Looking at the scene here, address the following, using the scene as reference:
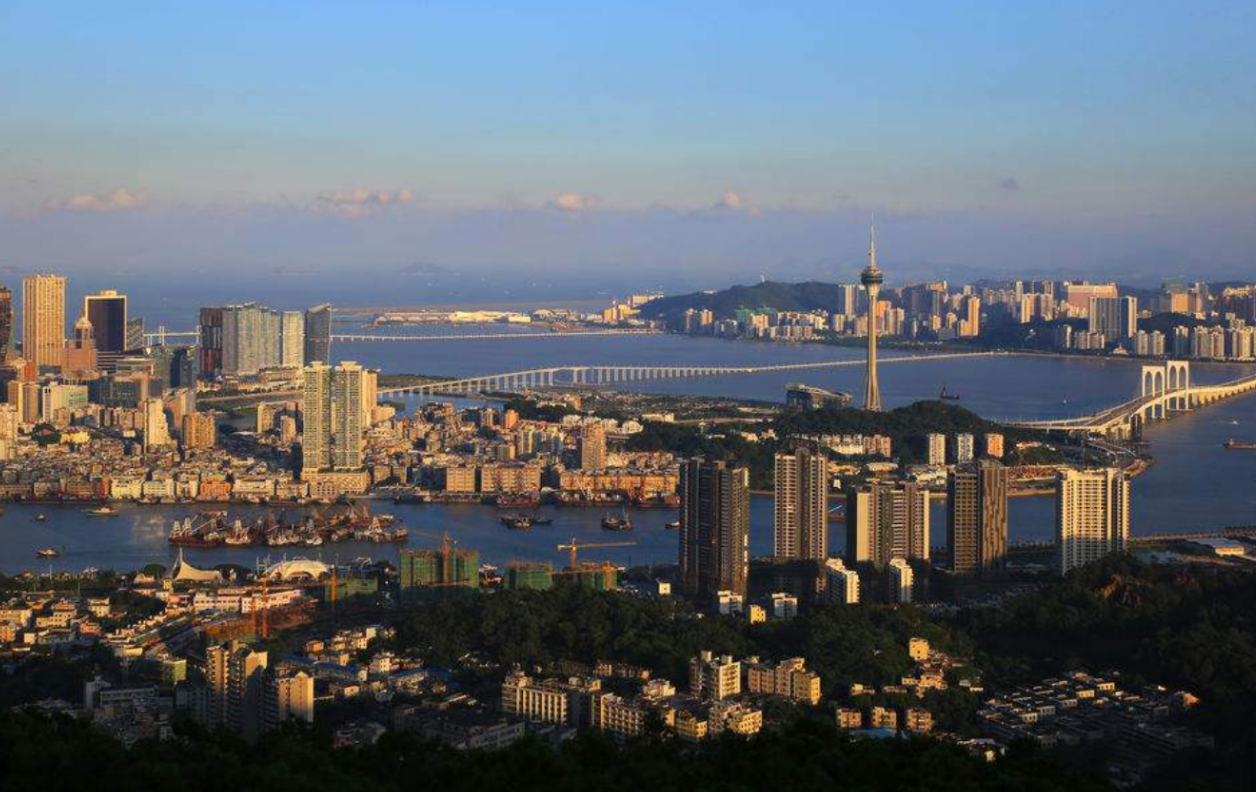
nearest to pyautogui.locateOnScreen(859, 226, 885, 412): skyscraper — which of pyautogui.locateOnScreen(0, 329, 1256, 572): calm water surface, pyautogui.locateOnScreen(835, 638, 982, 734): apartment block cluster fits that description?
pyautogui.locateOnScreen(0, 329, 1256, 572): calm water surface

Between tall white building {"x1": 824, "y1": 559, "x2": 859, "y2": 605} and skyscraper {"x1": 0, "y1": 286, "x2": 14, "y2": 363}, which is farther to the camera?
skyscraper {"x1": 0, "y1": 286, "x2": 14, "y2": 363}

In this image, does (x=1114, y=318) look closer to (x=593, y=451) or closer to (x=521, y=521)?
(x=593, y=451)

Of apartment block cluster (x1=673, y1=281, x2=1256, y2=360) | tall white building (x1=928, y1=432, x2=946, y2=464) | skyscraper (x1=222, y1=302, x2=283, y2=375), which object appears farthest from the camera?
apartment block cluster (x1=673, y1=281, x2=1256, y2=360)

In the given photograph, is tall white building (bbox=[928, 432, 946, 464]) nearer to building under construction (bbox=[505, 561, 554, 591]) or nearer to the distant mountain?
building under construction (bbox=[505, 561, 554, 591])

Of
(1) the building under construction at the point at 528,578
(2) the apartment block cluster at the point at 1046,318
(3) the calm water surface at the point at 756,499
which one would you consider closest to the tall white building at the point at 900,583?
(3) the calm water surface at the point at 756,499

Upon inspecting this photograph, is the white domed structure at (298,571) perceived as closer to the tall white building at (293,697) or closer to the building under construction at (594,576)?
the building under construction at (594,576)
